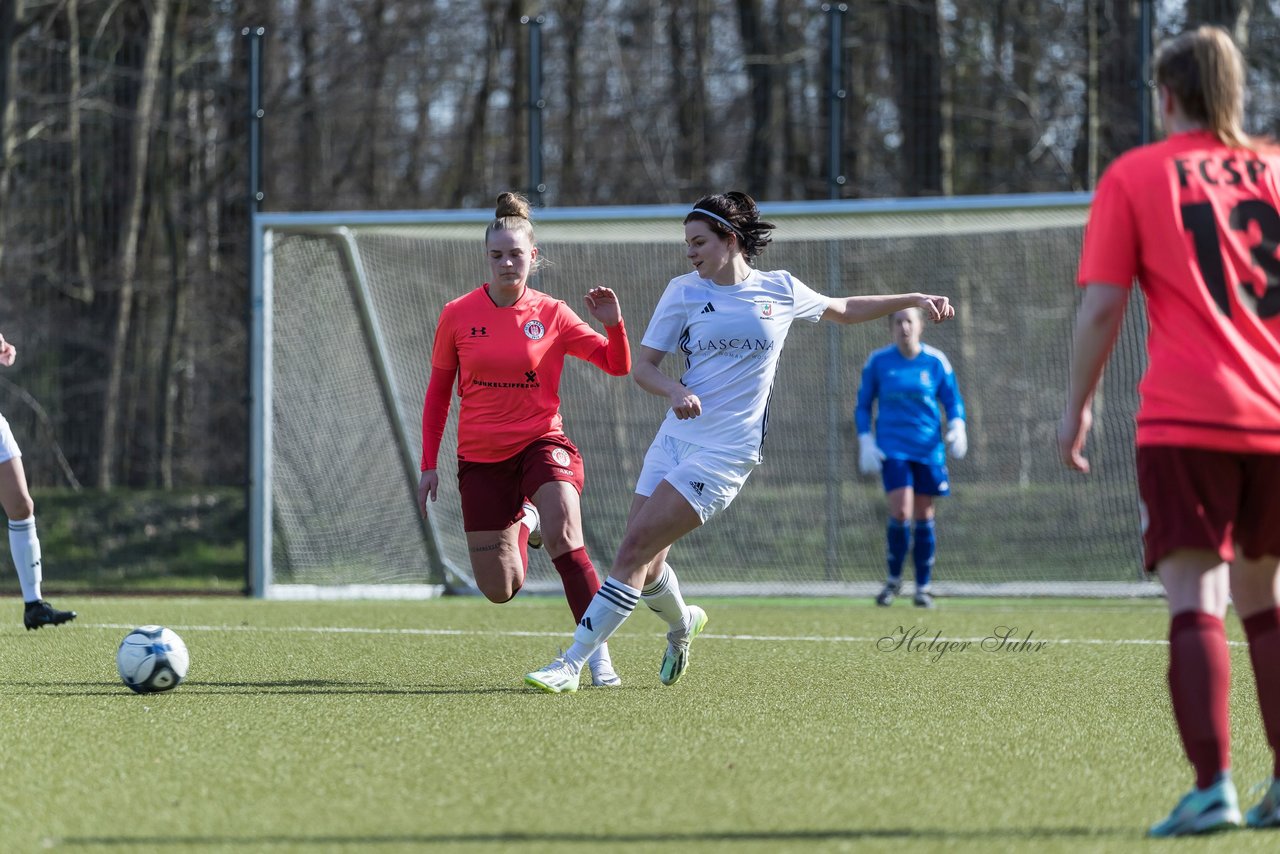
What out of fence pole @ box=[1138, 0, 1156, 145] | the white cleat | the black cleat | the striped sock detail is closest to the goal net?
fence pole @ box=[1138, 0, 1156, 145]

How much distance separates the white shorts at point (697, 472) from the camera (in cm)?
570

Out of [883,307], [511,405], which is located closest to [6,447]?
[511,405]

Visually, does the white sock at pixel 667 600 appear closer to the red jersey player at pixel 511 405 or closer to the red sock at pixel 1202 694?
the red jersey player at pixel 511 405

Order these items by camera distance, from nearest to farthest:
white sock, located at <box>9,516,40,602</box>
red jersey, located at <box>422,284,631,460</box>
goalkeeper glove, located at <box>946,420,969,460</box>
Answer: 1. red jersey, located at <box>422,284,631,460</box>
2. white sock, located at <box>9,516,40,602</box>
3. goalkeeper glove, located at <box>946,420,969,460</box>

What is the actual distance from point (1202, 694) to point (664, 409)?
9022 mm

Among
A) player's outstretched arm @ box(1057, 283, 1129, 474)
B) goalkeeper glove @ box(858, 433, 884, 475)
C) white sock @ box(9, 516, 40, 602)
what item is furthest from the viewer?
goalkeeper glove @ box(858, 433, 884, 475)

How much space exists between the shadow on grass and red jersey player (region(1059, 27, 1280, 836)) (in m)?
0.28

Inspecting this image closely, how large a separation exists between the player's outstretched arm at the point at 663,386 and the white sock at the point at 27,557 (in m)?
3.74

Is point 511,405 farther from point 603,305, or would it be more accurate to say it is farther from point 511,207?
point 511,207

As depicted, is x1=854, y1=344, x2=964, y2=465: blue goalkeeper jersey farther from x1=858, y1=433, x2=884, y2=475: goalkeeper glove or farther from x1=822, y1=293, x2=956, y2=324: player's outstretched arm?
x1=822, y1=293, x2=956, y2=324: player's outstretched arm

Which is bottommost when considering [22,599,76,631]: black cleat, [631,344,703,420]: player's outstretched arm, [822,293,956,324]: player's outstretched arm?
[22,599,76,631]: black cleat

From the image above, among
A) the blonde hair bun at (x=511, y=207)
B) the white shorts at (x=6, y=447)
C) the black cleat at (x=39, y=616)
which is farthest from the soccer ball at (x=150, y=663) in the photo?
the white shorts at (x=6, y=447)

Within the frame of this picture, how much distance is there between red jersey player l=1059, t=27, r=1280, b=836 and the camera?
3.42m

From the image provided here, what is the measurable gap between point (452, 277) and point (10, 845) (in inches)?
359
